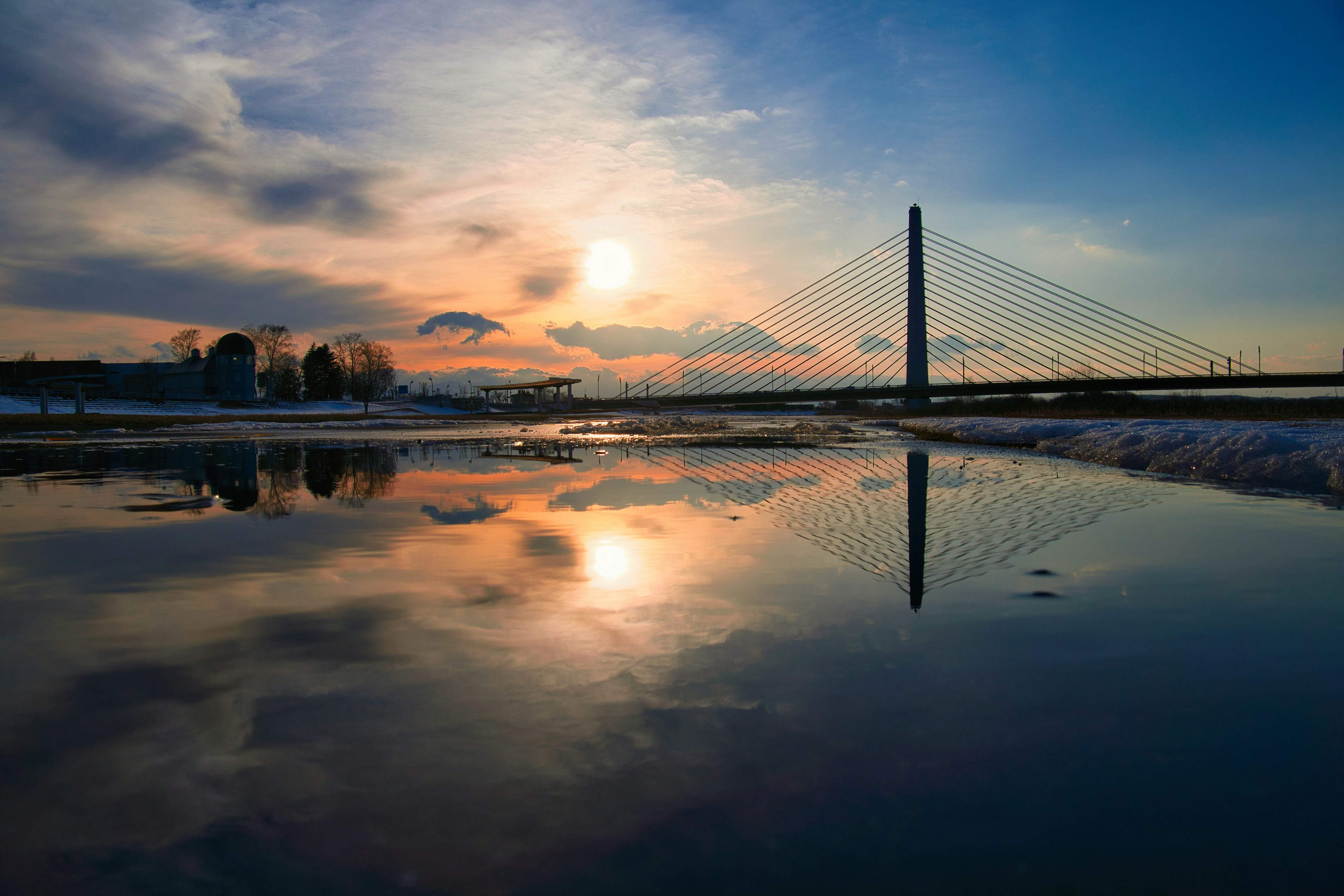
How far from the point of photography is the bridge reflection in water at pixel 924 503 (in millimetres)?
6051

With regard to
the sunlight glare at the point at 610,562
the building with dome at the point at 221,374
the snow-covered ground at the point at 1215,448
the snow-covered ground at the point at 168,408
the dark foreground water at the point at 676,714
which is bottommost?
the dark foreground water at the point at 676,714

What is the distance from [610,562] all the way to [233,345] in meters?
97.3

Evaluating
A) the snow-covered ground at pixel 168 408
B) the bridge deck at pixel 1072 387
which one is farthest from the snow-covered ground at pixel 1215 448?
the snow-covered ground at pixel 168 408

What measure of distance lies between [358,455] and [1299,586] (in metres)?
19.0

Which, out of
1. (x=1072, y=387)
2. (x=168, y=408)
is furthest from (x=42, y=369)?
(x=1072, y=387)

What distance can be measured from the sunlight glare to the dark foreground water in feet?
0.16

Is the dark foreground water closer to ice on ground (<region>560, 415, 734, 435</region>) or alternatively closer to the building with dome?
ice on ground (<region>560, 415, 734, 435</region>)

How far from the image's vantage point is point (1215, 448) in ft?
44.0

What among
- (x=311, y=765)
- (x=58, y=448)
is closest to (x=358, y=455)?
(x=58, y=448)

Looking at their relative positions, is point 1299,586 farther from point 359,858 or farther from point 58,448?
point 58,448

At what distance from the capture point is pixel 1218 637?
3.98 metres

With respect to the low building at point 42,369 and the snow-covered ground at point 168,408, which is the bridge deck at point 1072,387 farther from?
the low building at point 42,369

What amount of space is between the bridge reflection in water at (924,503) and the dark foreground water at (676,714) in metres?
0.13

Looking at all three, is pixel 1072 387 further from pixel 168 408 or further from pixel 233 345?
pixel 233 345
